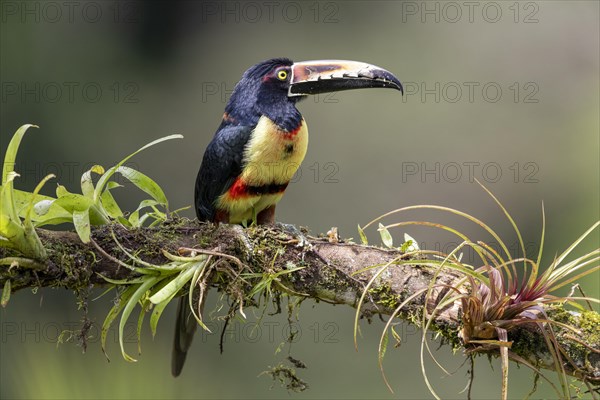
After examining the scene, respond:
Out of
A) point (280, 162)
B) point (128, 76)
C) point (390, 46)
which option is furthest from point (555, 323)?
point (128, 76)

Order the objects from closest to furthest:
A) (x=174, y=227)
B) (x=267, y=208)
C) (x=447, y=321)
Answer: (x=447, y=321) < (x=174, y=227) < (x=267, y=208)

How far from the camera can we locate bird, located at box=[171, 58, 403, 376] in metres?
2.99

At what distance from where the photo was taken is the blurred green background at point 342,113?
5.20 metres

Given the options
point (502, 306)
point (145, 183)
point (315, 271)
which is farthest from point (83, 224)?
point (502, 306)

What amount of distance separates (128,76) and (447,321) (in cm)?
461

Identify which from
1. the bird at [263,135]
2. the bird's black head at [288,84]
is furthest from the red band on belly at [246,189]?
the bird's black head at [288,84]

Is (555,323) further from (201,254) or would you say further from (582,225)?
(582,225)

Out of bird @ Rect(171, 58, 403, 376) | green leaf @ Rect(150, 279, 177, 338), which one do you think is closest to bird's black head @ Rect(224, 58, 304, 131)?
bird @ Rect(171, 58, 403, 376)

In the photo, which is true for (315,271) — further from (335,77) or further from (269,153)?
(335,77)

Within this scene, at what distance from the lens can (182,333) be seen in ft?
9.20

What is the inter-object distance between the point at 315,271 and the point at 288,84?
115 centimetres

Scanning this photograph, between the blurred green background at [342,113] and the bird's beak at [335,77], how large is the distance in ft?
7.44

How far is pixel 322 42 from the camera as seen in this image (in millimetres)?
6238

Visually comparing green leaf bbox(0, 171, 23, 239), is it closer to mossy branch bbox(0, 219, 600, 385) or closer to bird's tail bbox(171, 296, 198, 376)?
mossy branch bbox(0, 219, 600, 385)
